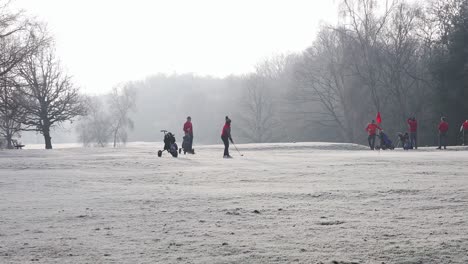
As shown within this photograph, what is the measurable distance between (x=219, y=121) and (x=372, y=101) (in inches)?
2097

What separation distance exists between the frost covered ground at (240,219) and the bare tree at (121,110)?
75.9m

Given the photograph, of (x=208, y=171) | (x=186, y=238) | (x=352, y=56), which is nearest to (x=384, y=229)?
(x=186, y=238)

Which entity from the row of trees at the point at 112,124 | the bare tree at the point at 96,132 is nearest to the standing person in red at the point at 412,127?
the row of trees at the point at 112,124

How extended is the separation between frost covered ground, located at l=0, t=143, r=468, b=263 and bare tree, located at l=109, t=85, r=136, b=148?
75904mm

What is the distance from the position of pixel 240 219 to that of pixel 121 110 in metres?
85.4

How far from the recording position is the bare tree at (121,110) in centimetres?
8941

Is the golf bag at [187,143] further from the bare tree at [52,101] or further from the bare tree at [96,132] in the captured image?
the bare tree at [96,132]

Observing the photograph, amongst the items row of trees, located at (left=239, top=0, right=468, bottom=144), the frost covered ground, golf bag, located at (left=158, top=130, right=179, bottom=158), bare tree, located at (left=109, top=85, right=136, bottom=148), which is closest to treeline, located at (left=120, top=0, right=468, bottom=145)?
row of trees, located at (left=239, top=0, right=468, bottom=144)

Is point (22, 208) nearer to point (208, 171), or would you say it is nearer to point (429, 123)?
point (208, 171)

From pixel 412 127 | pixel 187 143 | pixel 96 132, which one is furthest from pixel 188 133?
pixel 96 132

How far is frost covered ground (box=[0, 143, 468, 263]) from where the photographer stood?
6.11 m

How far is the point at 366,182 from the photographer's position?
41.7 ft

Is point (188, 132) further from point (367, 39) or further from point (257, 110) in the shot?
point (257, 110)

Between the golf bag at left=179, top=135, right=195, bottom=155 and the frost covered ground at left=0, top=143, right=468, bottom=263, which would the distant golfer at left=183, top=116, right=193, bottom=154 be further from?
the frost covered ground at left=0, top=143, right=468, bottom=263
